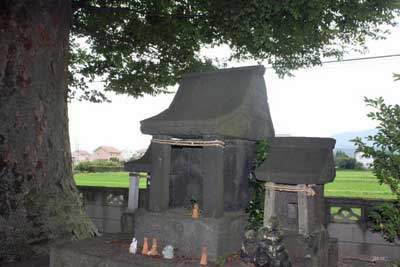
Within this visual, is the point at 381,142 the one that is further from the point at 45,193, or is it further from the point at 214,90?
the point at 45,193

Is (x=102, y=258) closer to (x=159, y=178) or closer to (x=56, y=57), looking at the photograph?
(x=159, y=178)

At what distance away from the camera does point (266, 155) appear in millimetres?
6035

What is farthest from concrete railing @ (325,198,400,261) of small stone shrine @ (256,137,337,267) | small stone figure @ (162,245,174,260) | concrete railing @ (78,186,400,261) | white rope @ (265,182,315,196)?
small stone figure @ (162,245,174,260)

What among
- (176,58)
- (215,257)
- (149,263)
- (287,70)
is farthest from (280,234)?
(176,58)

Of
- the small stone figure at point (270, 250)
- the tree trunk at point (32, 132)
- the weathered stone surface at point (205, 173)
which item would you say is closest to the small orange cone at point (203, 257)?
the small stone figure at point (270, 250)

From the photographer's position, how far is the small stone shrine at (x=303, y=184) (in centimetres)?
529

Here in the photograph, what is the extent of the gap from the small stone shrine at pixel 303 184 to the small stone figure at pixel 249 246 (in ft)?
1.19

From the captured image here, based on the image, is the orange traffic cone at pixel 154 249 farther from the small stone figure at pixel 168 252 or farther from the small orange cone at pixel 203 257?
the small orange cone at pixel 203 257

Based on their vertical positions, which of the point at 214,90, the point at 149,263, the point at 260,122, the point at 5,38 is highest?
the point at 5,38

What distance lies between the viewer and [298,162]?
18.2 ft

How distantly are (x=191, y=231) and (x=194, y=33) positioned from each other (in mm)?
6233

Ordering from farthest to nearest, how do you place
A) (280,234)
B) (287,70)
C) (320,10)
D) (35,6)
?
1. (287,70)
2. (35,6)
3. (320,10)
4. (280,234)

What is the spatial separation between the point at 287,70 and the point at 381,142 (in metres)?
4.98

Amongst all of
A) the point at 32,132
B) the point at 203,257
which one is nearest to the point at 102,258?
the point at 203,257
